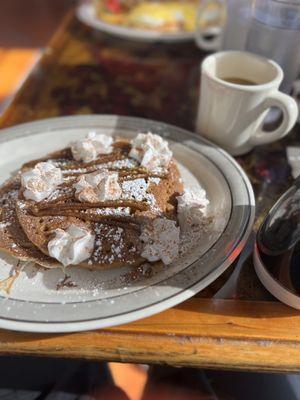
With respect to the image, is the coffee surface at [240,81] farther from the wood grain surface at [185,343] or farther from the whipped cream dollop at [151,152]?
the wood grain surface at [185,343]

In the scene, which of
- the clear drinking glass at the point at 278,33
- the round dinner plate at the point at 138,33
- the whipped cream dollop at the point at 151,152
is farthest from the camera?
the round dinner plate at the point at 138,33

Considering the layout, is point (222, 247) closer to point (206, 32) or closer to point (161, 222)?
point (161, 222)

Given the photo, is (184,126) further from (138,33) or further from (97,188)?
(138,33)

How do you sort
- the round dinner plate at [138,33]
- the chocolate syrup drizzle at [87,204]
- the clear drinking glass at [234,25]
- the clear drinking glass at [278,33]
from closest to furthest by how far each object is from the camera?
the chocolate syrup drizzle at [87,204] < the clear drinking glass at [278,33] < the clear drinking glass at [234,25] < the round dinner plate at [138,33]

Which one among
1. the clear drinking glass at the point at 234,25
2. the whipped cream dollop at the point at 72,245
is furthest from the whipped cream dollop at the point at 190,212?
the clear drinking glass at the point at 234,25

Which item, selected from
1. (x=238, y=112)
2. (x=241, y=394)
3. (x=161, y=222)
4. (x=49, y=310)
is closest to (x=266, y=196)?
(x=238, y=112)

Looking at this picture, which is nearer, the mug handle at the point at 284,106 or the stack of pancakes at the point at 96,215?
the stack of pancakes at the point at 96,215

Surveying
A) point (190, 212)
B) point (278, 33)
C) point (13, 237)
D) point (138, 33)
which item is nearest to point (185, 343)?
point (190, 212)
